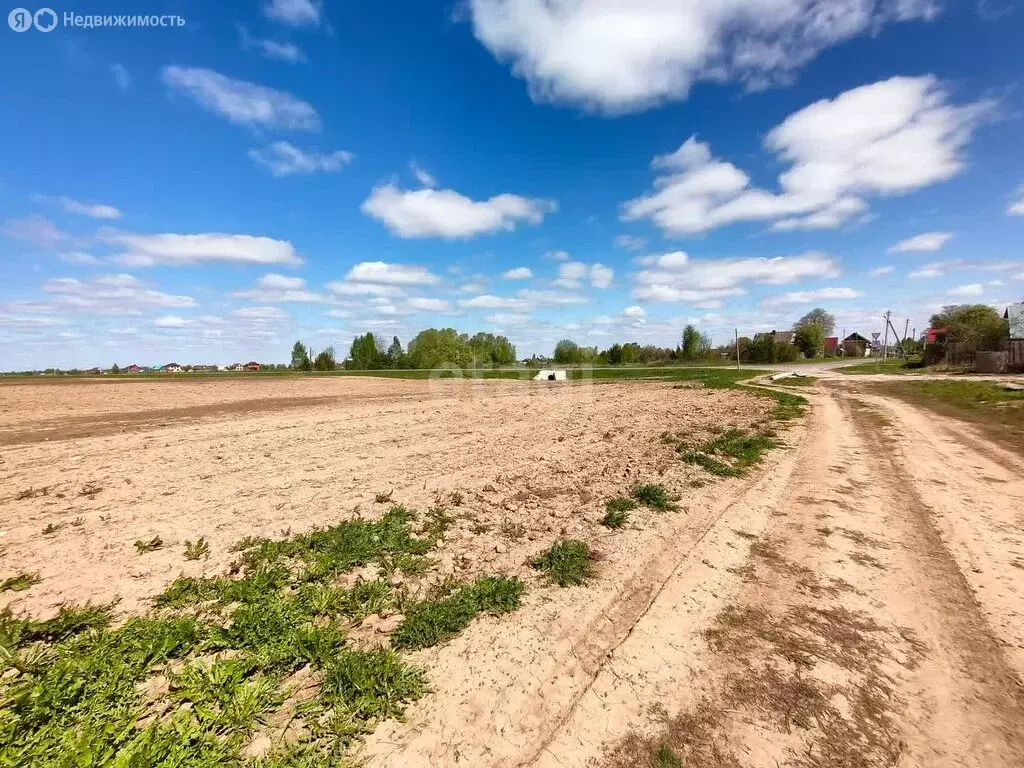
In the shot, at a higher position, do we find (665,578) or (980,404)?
(980,404)

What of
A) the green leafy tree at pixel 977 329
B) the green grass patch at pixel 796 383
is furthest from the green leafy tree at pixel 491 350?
the green leafy tree at pixel 977 329

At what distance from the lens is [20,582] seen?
462 centimetres

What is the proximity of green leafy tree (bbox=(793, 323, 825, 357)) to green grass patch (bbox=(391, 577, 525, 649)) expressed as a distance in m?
95.6

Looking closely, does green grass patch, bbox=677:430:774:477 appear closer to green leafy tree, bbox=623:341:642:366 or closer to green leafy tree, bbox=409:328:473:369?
green leafy tree, bbox=409:328:473:369

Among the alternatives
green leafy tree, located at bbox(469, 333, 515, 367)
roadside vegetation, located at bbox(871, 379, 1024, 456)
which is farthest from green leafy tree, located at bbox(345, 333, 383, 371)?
roadside vegetation, located at bbox(871, 379, 1024, 456)

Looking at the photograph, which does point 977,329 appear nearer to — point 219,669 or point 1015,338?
point 1015,338

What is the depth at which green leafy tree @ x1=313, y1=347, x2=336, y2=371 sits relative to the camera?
125 metres

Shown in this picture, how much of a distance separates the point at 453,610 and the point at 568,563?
1.55 metres

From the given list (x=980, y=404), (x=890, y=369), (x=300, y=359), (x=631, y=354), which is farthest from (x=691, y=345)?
→ (x=300, y=359)

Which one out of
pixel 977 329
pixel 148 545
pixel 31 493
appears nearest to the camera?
pixel 148 545

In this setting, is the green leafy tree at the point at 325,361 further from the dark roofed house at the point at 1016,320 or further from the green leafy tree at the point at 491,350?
the dark roofed house at the point at 1016,320

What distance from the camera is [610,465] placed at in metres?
9.38

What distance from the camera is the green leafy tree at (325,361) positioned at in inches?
4934

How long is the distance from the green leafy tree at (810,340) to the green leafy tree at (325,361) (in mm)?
119582
